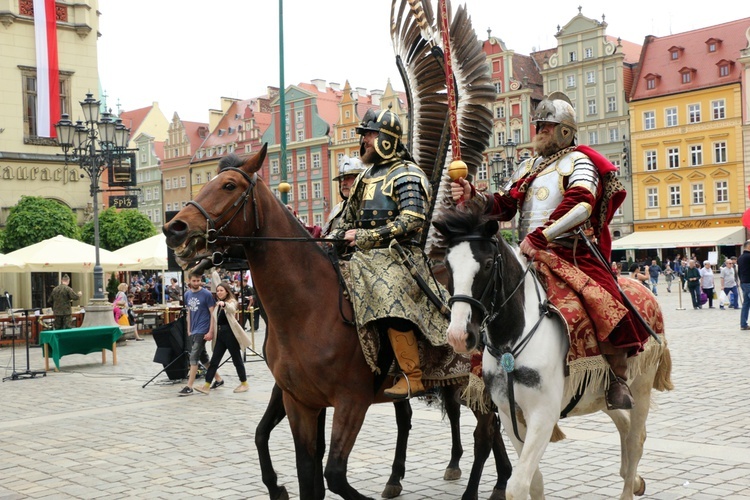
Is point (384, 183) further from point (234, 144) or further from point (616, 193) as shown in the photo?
point (234, 144)

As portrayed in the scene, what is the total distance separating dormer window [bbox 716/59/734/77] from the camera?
2290 inches

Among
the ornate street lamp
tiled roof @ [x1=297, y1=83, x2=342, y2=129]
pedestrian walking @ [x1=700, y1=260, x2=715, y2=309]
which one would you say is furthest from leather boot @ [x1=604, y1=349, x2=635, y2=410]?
tiled roof @ [x1=297, y1=83, x2=342, y2=129]

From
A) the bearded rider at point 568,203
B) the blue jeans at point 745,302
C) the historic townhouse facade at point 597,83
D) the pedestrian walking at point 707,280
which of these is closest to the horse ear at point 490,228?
the bearded rider at point 568,203

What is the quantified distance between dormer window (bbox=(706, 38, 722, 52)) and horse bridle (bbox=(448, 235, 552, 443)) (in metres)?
61.5

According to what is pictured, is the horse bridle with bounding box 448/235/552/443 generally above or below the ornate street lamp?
below

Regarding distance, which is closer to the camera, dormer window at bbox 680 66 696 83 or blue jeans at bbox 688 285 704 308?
blue jeans at bbox 688 285 704 308

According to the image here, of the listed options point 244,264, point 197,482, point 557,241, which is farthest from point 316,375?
point 197,482

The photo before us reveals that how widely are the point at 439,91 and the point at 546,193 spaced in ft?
8.52

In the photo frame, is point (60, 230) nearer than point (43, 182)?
Yes

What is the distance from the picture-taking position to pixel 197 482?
6910 mm

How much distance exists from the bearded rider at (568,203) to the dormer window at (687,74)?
5938 cm

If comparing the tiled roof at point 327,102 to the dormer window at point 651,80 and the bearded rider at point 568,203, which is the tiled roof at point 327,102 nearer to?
the dormer window at point 651,80

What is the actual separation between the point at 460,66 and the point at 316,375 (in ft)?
11.5

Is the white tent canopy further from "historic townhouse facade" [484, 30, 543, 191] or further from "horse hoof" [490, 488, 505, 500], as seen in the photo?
"historic townhouse facade" [484, 30, 543, 191]
